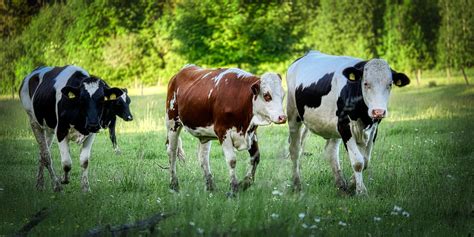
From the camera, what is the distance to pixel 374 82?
9719 millimetres

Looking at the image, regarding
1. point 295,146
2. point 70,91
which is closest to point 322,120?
point 295,146

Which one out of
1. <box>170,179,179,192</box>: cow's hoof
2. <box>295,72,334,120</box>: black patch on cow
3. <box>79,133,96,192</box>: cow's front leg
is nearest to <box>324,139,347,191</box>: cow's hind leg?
<box>295,72,334,120</box>: black patch on cow

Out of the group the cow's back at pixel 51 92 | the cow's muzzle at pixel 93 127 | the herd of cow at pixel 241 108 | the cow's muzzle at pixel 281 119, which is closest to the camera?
the cow's muzzle at pixel 281 119

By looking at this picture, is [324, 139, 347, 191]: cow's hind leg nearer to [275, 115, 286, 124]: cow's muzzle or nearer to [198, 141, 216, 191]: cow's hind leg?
[275, 115, 286, 124]: cow's muzzle

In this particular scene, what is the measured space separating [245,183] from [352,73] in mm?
2241

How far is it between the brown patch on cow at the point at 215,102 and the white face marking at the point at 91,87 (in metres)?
1.27

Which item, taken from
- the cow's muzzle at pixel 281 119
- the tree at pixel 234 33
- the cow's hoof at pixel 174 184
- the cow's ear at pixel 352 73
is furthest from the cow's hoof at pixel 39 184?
the tree at pixel 234 33

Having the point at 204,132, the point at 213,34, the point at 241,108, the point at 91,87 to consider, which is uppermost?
the point at 91,87

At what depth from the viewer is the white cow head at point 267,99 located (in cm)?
964

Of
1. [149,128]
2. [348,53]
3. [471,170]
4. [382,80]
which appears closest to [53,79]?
[382,80]

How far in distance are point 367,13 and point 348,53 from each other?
3542 millimetres

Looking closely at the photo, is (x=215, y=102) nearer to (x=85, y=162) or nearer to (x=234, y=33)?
(x=85, y=162)

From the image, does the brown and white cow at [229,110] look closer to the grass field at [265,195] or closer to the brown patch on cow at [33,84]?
the grass field at [265,195]

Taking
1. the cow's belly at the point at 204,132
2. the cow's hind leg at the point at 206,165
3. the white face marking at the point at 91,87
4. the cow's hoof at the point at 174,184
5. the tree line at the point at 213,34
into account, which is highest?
the white face marking at the point at 91,87
